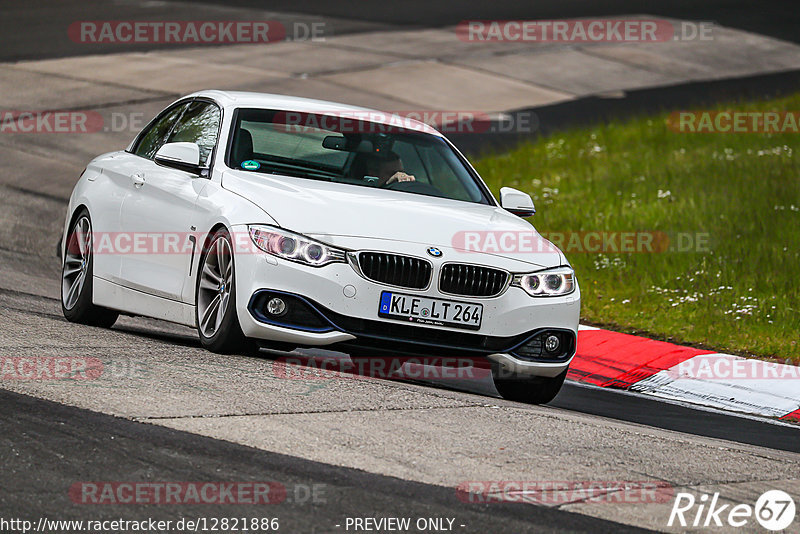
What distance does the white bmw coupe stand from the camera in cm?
746

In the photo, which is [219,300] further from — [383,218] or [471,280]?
[471,280]

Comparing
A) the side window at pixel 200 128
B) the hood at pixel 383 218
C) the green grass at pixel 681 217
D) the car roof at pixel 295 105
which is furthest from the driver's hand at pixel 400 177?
the green grass at pixel 681 217

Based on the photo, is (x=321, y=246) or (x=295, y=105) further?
(x=295, y=105)

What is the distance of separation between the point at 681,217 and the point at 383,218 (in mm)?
7433

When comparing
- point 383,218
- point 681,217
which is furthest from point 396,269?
point 681,217

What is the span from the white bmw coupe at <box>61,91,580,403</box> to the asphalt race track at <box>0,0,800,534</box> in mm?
256

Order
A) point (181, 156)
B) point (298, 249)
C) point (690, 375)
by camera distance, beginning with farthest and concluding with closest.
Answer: point (690, 375), point (181, 156), point (298, 249)

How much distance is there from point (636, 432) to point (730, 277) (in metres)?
5.62

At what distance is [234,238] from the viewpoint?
24.9 ft

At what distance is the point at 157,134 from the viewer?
9625 mm

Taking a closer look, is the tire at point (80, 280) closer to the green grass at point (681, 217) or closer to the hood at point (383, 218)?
the hood at point (383, 218)

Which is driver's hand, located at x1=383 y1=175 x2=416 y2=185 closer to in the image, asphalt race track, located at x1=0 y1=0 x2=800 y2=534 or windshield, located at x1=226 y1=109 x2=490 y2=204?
windshield, located at x1=226 y1=109 x2=490 y2=204

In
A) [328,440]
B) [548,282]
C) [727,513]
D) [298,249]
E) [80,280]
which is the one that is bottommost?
[727,513]

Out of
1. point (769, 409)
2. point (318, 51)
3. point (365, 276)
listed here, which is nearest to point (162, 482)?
point (365, 276)
